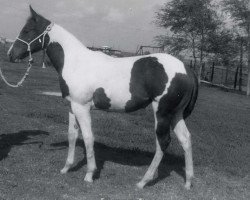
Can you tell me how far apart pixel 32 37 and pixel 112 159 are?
2.99 meters

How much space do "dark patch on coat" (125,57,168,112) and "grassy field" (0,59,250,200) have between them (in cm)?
144

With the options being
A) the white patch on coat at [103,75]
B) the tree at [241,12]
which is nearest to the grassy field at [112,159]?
the white patch on coat at [103,75]

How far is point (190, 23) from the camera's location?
44.4m

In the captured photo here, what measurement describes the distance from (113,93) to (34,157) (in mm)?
2421

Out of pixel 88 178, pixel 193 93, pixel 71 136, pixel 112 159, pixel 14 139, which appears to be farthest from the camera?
pixel 14 139

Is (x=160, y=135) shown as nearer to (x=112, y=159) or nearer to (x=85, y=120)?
(x=85, y=120)

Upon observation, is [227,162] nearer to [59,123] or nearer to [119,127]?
[119,127]

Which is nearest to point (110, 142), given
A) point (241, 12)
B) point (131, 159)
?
point (131, 159)

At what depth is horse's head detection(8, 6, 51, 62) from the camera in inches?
291

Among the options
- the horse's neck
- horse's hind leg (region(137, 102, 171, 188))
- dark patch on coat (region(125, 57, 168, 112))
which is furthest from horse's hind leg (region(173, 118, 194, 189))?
the horse's neck

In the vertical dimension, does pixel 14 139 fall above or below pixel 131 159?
above

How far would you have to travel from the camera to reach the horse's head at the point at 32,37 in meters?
7.40

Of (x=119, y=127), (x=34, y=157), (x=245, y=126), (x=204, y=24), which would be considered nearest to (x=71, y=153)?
(x=34, y=157)

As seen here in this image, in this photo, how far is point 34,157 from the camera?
849 centimetres
